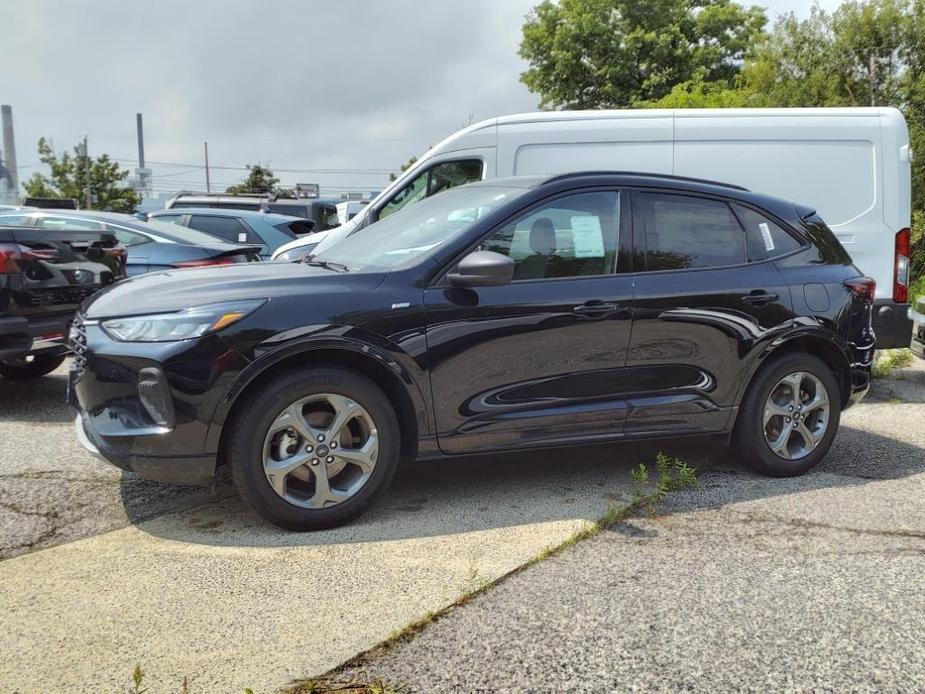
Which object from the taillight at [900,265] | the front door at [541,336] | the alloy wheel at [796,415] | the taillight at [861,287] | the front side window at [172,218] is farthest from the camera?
the front side window at [172,218]

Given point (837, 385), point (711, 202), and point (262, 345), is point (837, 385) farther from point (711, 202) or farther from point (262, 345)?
point (262, 345)

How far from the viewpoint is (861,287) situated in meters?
5.04

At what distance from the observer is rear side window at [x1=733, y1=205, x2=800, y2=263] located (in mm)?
4855

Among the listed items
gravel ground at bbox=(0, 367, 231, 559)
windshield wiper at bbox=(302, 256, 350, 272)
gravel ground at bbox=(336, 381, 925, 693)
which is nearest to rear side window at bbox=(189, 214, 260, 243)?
gravel ground at bbox=(0, 367, 231, 559)

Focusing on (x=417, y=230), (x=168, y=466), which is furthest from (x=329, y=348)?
(x=417, y=230)

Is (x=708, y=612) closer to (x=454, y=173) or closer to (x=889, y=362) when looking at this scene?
(x=454, y=173)

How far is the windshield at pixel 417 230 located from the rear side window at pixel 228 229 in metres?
8.09

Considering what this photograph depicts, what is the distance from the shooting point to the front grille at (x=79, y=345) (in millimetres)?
3963

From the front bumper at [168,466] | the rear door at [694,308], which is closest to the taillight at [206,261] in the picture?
the front bumper at [168,466]

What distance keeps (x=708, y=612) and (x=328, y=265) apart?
247cm

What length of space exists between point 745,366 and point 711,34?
1296 inches

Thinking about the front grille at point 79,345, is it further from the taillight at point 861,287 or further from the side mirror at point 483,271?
the taillight at point 861,287

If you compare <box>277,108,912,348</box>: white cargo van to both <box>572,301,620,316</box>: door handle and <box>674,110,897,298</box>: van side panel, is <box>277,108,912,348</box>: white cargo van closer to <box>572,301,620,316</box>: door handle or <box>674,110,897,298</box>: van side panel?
<box>674,110,897,298</box>: van side panel

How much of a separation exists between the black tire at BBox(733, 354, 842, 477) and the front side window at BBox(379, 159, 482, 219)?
12.3 ft
